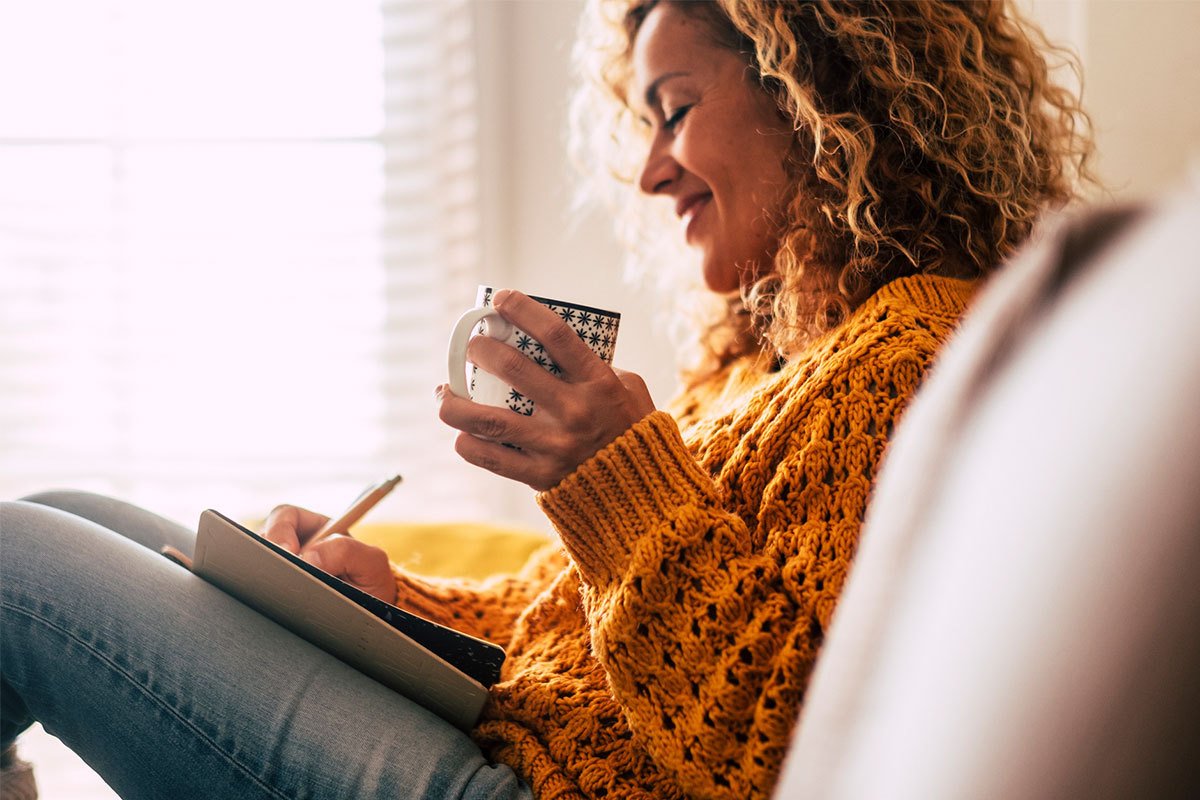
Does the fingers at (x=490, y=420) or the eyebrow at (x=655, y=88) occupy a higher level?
the eyebrow at (x=655, y=88)

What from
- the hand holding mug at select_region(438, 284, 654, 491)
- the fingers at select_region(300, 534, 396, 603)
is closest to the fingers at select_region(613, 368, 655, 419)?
the hand holding mug at select_region(438, 284, 654, 491)

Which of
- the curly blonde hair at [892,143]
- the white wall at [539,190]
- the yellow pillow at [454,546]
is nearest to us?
the curly blonde hair at [892,143]

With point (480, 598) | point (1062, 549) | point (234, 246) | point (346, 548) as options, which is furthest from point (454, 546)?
point (1062, 549)

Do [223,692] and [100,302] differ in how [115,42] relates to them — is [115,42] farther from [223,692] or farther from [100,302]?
[223,692]

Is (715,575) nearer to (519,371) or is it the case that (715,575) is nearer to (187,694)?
(519,371)

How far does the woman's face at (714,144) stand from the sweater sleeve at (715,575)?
0.99 feet

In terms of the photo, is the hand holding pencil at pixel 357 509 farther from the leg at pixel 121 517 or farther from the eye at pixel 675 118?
the eye at pixel 675 118

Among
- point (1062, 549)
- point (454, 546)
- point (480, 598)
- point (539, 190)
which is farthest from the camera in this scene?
point (539, 190)

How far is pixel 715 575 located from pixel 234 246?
1.52 meters

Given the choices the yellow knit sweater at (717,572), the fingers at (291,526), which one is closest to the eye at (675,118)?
the yellow knit sweater at (717,572)

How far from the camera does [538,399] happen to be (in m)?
0.66

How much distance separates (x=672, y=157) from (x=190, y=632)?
0.65 metres

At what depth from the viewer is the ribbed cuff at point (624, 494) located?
2.14 feet

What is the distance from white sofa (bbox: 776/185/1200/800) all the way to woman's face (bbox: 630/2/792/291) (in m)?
0.64
